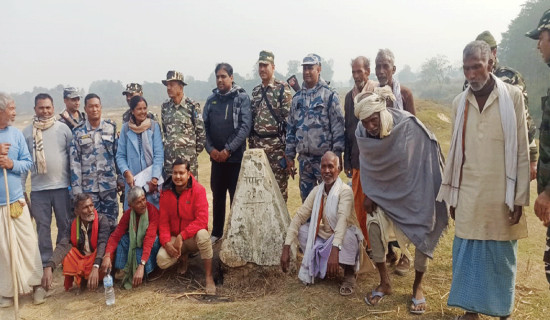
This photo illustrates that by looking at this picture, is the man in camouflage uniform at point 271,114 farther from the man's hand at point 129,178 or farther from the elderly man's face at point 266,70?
the man's hand at point 129,178

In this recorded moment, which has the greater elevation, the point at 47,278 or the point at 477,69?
the point at 477,69

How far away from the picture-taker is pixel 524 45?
152 feet

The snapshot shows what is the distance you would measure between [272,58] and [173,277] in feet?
11.1

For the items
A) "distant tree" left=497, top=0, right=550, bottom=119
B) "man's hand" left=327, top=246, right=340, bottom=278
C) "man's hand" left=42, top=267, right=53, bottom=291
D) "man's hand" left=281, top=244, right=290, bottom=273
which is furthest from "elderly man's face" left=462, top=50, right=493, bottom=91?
"distant tree" left=497, top=0, right=550, bottom=119

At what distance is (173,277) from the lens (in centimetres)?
492

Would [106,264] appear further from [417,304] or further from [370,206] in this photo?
[417,304]

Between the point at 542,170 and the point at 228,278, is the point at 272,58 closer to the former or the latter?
the point at 228,278

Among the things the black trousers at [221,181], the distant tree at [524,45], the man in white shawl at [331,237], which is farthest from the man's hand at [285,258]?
the distant tree at [524,45]

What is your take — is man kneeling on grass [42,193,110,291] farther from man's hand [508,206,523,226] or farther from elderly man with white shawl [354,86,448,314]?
man's hand [508,206,523,226]

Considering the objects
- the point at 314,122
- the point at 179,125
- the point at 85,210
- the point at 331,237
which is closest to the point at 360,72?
the point at 314,122

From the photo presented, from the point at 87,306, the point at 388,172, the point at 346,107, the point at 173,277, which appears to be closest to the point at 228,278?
the point at 173,277

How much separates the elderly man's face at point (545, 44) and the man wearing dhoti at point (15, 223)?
5.11 m

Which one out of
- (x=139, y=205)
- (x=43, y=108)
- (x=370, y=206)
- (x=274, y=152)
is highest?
(x=43, y=108)

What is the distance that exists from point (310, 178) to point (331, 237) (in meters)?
1.26
